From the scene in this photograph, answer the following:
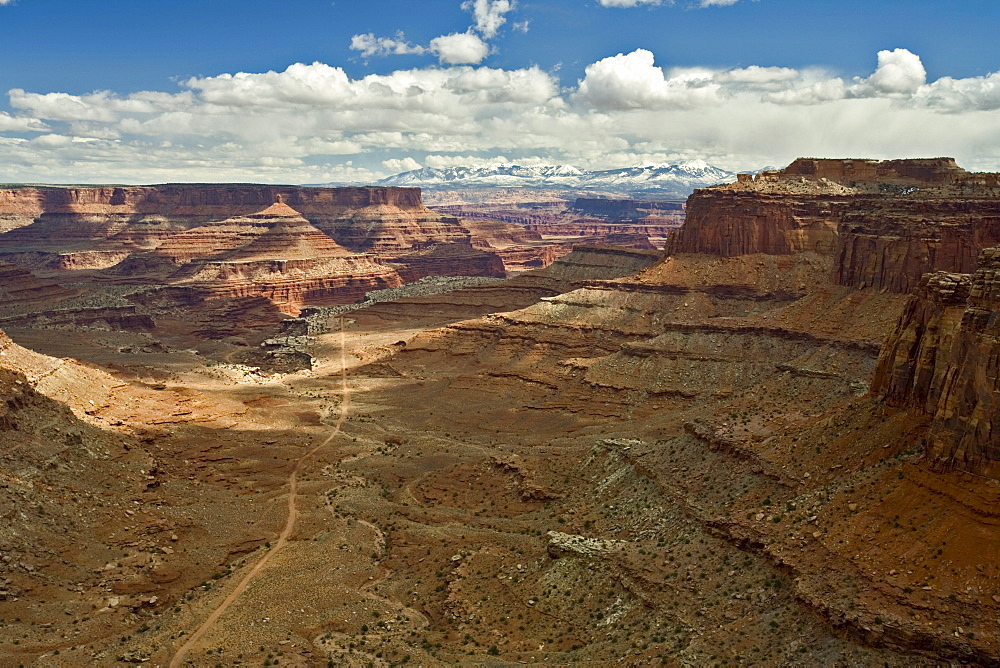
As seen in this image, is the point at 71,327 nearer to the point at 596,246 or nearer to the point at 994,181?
the point at 596,246

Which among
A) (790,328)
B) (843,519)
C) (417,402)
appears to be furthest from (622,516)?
(417,402)

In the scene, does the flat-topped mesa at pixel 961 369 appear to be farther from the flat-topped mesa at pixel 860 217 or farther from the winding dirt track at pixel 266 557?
the flat-topped mesa at pixel 860 217

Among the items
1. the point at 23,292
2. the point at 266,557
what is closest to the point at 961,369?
the point at 266,557

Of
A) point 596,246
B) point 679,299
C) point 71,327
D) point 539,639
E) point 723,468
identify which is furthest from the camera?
point 596,246

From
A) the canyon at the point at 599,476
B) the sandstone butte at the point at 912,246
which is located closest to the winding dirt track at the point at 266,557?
the canyon at the point at 599,476

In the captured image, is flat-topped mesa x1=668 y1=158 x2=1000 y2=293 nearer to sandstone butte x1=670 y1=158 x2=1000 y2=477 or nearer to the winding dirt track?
sandstone butte x1=670 y1=158 x2=1000 y2=477

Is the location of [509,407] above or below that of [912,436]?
below
